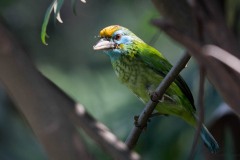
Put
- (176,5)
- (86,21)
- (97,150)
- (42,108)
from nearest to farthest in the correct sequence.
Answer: (42,108), (176,5), (97,150), (86,21)

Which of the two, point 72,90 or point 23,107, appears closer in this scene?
point 23,107

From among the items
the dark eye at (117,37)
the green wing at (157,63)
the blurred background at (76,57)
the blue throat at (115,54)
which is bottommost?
the blurred background at (76,57)

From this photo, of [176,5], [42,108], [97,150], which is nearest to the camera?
[42,108]

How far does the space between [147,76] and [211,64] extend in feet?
8.11

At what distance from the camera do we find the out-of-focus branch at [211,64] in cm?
110

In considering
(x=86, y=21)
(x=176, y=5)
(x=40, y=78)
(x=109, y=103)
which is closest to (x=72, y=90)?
(x=109, y=103)

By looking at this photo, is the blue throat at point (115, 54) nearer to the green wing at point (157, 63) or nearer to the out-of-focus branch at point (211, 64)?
the green wing at point (157, 63)

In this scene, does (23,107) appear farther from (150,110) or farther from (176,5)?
(150,110)

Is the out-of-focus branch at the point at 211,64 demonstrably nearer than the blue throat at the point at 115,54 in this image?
Yes

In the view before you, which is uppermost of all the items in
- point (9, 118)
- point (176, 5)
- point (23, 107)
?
point (176, 5)

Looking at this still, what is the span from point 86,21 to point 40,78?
635 centimetres

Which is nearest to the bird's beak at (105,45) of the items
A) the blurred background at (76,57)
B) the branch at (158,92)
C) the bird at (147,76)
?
the bird at (147,76)

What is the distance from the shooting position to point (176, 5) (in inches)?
74.4

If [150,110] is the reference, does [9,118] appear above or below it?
below
